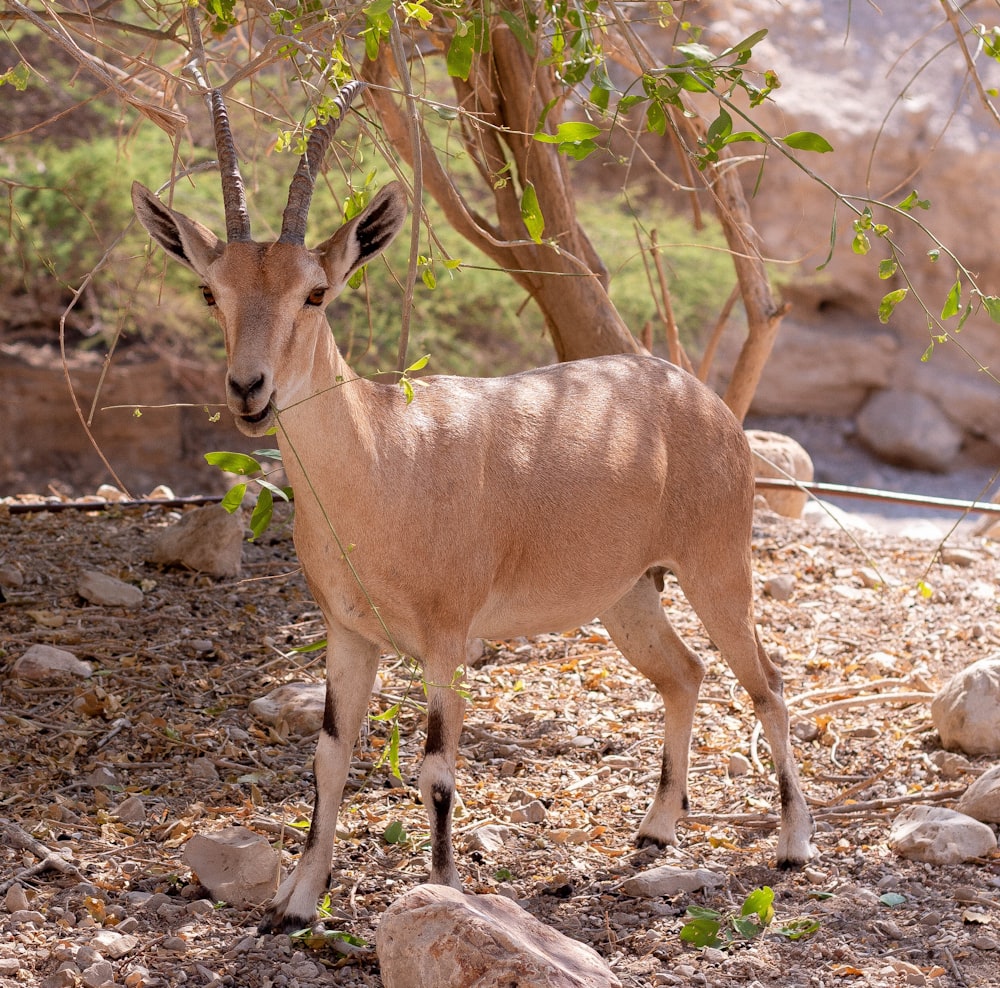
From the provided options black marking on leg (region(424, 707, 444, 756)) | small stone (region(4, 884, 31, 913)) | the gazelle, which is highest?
the gazelle

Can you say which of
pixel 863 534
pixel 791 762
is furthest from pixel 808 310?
pixel 791 762

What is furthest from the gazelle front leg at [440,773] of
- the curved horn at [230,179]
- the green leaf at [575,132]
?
the green leaf at [575,132]

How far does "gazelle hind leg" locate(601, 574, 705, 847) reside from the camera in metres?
5.21

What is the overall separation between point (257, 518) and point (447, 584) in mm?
783

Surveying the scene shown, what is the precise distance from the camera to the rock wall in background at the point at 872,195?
19.2 m

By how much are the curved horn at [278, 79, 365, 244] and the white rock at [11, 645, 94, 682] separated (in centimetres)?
275

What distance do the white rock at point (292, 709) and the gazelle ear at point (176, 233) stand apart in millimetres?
2269

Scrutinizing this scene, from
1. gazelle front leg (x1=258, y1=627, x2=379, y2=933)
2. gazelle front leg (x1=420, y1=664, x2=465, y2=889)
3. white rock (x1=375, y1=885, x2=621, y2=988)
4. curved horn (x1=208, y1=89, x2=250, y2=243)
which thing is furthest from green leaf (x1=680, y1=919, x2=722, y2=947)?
curved horn (x1=208, y1=89, x2=250, y2=243)

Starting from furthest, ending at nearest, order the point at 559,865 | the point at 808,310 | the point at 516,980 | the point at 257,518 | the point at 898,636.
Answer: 1. the point at 808,310
2. the point at 898,636
3. the point at 559,865
4. the point at 257,518
5. the point at 516,980

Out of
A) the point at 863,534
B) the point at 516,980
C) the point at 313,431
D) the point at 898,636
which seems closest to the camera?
the point at 516,980

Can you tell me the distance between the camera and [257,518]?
375 cm

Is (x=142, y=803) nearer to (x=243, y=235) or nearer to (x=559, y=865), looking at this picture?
(x=559, y=865)

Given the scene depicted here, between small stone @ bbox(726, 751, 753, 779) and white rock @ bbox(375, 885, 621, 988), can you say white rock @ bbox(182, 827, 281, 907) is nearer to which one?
white rock @ bbox(375, 885, 621, 988)

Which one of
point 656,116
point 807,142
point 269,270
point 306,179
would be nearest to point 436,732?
point 269,270
